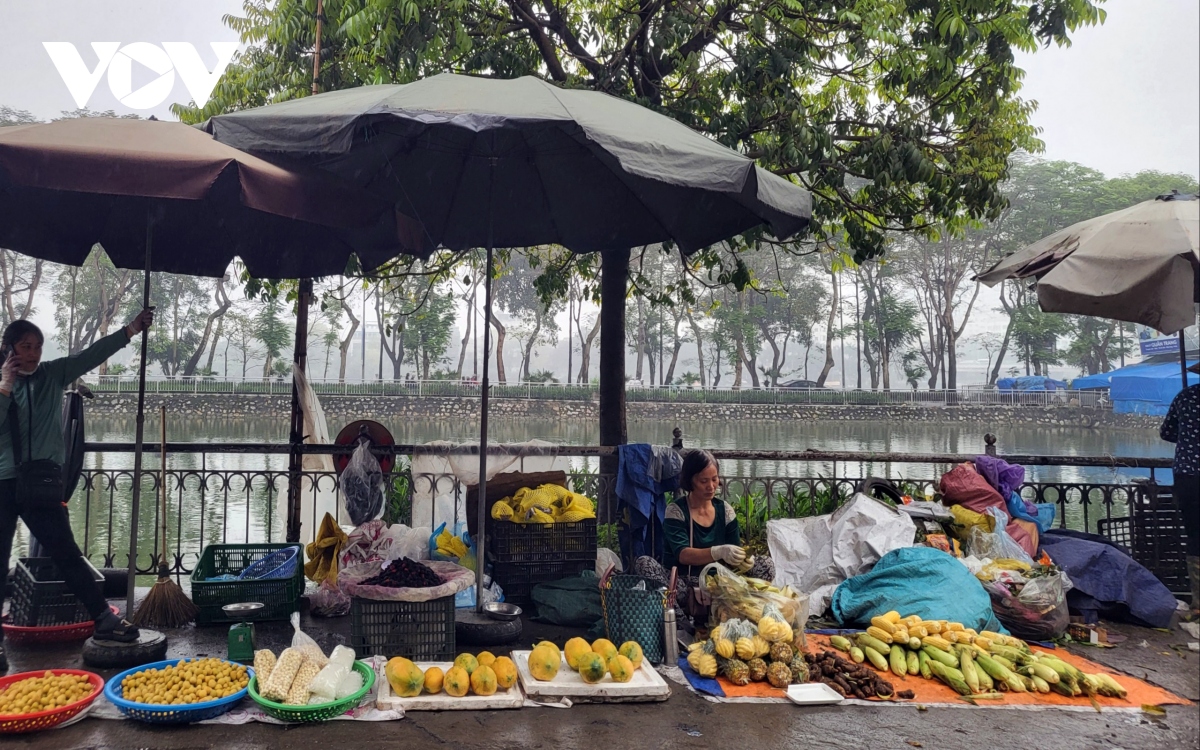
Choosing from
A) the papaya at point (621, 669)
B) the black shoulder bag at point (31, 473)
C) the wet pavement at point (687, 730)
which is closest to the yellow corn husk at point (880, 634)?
the wet pavement at point (687, 730)

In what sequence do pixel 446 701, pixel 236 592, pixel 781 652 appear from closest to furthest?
pixel 446 701
pixel 781 652
pixel 236 592

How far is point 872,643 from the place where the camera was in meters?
4.26

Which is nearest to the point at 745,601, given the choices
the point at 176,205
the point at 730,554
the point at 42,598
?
the point at 730,554

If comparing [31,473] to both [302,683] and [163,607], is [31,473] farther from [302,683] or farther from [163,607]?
[302,683]

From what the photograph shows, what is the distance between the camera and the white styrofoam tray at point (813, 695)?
364 centimetres

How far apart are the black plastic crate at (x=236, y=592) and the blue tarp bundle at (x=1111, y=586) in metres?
5.24

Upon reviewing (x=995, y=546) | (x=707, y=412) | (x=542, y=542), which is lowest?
(x=995, y=546)

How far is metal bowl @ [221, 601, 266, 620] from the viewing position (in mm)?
4332

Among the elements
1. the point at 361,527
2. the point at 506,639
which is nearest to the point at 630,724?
the point at 506,639

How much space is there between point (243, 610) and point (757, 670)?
2.92 metres

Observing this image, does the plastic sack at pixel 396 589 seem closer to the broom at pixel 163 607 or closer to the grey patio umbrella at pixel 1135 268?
the broom at pixel 163 607

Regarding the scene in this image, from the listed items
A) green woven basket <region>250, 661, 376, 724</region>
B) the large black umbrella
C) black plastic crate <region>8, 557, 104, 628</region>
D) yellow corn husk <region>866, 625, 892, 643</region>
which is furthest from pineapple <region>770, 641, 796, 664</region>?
black plastic crate <region>8, 557, 104, 628</region>

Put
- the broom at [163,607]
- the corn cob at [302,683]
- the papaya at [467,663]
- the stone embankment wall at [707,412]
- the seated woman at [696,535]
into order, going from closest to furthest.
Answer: the corn cob at [302,683]
the papaya at [467,663]
the broom at [163,607]
the seated woman at [696,535]
the stone embankment wall at [707,412]

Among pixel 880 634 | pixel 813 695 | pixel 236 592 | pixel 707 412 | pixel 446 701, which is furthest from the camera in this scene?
pixel 707 412
